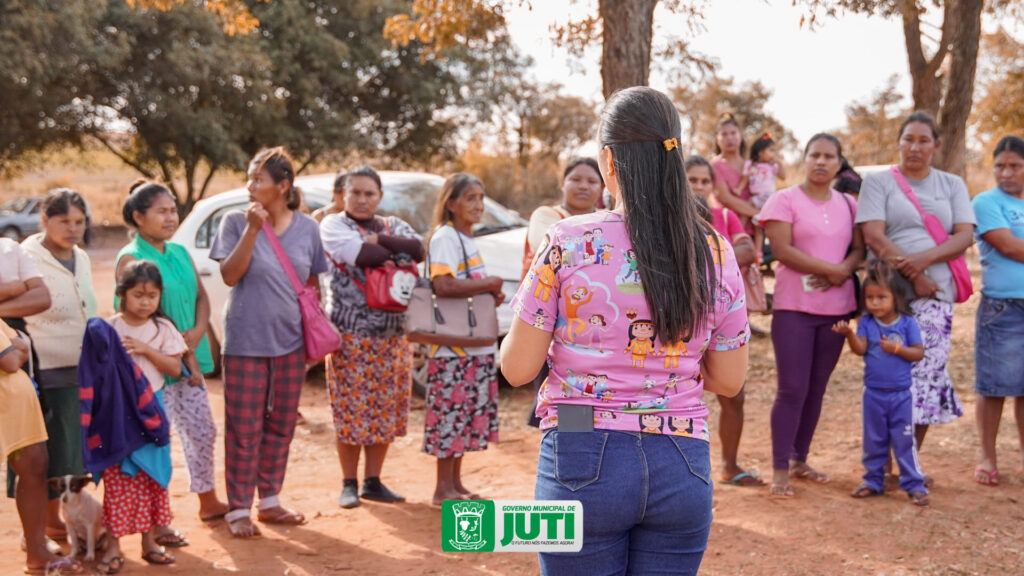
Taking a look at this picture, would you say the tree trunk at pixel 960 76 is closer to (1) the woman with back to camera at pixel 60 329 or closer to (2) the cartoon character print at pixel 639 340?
(1) the woman with back to camera at pixel 60 329

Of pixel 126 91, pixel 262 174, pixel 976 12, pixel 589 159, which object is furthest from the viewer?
pixel 126 91

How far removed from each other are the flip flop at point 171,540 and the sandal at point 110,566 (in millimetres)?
318

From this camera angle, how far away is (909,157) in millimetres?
5508

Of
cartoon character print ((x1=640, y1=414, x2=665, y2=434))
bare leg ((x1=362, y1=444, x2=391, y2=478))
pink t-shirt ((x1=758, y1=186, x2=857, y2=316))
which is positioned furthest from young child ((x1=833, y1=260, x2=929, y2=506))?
cartoon character print ((x1=640, y1=414, x2=665, y2=434))

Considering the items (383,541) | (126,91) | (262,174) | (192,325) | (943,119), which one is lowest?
(383,541)

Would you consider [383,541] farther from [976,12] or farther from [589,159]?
[976,12]

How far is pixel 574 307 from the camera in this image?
2.33 m

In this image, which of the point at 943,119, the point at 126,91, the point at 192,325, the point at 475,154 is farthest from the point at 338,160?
the point at 192,325

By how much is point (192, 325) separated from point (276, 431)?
0.75 meters

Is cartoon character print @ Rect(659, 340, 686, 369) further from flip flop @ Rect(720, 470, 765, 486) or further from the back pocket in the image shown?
flip flop @ Rect(720, 470, 765, 486)

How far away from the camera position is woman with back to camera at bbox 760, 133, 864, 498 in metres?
5.37

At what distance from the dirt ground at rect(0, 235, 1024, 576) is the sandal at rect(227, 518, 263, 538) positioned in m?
0.05

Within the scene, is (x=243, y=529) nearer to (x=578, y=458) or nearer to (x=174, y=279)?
(x=174, y=279)

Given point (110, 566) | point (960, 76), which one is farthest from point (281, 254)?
point (960, 76)
